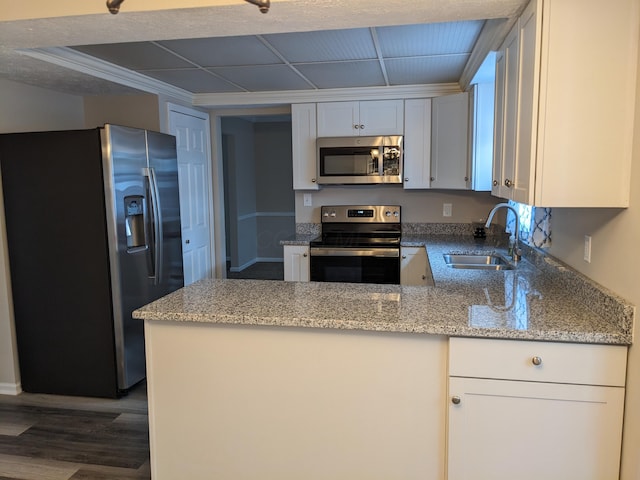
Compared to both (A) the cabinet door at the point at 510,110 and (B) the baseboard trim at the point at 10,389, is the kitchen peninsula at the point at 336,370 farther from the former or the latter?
(B) the baseboard trim at the point at 10,389

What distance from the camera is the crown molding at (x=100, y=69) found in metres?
2.65

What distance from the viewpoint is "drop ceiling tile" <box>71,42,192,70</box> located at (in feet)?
8.92

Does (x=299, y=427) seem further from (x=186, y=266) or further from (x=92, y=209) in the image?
(x=186, y=266)

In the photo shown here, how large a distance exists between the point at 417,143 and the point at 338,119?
724 millimetres

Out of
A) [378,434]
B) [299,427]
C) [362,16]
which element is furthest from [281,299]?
[362,16]

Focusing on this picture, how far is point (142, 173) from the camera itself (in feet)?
10.4

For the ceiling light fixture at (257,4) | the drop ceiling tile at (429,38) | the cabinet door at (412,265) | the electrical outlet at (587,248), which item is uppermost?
the drop ceiling tile at (429,38)

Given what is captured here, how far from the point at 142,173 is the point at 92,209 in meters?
0.41

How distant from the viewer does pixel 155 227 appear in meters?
3.28

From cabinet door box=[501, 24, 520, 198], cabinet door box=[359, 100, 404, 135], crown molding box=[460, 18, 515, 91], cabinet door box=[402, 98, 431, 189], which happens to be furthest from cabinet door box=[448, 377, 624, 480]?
cabinet door box=[359, 100, 404, 135]

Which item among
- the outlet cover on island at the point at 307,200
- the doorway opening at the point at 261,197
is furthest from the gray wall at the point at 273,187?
the outlet cover on island at the point at 307,200

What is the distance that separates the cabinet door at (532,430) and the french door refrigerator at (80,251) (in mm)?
2245

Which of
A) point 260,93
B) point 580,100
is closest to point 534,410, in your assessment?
point 580,100

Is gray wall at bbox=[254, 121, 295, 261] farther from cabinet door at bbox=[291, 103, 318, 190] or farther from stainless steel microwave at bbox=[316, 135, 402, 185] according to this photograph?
stainless steel microwave at bbox=[316, 135, 402, 185]
